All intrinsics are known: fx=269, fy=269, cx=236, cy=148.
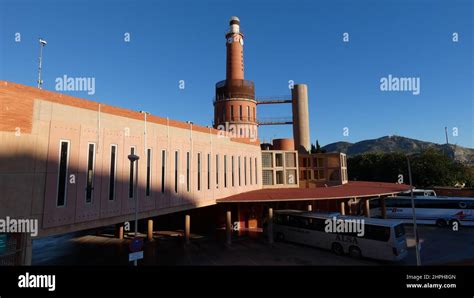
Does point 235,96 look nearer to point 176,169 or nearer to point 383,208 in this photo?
point 176,169

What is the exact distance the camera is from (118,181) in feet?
52.7

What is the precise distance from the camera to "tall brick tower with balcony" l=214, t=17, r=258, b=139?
127 feet

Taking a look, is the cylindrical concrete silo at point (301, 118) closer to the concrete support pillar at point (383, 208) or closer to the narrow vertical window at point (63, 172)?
the concrete support pillar at point (383, 208)

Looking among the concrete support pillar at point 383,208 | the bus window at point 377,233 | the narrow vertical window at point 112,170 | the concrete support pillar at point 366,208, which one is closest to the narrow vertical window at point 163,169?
the narrow vertical window at point 112,170

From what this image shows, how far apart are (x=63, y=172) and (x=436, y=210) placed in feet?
114

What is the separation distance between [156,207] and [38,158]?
8159mm

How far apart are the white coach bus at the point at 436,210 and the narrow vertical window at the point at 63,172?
3343cm

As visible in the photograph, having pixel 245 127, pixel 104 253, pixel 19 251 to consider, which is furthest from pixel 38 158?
pixel 245 127

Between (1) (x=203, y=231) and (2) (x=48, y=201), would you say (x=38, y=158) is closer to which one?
(2) (x=48, y=201)

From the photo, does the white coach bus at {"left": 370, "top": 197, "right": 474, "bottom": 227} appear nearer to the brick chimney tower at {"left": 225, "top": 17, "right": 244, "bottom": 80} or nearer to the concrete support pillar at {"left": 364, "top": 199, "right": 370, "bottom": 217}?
the concrete support pillar at {"left": 364, "top": 199, "right": 370, "bottom": 217}

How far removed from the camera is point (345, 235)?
19.7 meters

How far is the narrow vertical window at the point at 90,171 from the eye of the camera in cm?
1430

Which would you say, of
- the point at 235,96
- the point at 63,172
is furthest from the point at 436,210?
the point at 63,172

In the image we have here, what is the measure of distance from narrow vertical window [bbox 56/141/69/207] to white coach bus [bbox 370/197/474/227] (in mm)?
33426
